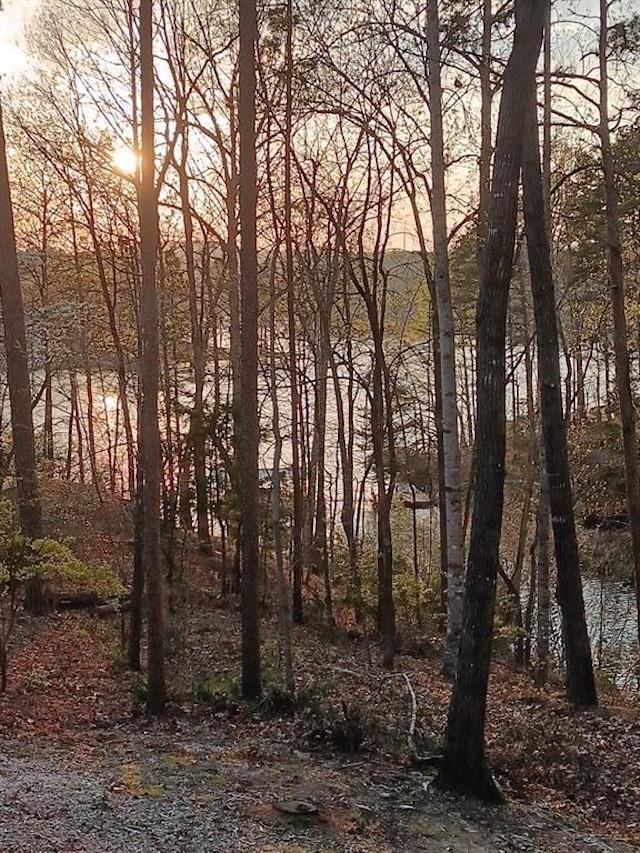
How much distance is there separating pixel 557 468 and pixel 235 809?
4.88 metres

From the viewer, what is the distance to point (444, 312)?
8.37 metres

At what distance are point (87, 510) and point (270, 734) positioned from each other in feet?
21.6

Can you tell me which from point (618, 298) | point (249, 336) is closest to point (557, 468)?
Answer: point (618, 298)

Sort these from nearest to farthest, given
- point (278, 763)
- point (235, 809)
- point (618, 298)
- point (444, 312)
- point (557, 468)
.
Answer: point (235, 809)
point (278, 763)
point (557, 468)
point (444, 312)
point (618, 298)

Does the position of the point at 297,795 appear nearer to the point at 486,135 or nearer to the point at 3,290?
the point at 486,135

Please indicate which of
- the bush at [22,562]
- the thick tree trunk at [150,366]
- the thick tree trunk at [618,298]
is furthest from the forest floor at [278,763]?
the thick tree trunk at [618,298]

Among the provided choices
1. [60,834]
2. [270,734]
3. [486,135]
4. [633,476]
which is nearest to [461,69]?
[486,135]

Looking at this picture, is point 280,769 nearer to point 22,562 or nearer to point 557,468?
point 22,562

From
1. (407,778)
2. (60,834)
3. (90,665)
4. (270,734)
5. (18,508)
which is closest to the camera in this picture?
(60,834)

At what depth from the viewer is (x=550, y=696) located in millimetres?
9422

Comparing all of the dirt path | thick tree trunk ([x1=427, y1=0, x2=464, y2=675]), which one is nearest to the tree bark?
the dirt path

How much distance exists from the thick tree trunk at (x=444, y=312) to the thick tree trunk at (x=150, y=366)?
2.92 meters

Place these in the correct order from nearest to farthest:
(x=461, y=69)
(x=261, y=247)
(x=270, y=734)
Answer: (x=270, y=734) < (x=461, y=69) < (x=261, y=247)

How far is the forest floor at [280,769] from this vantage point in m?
4.84
